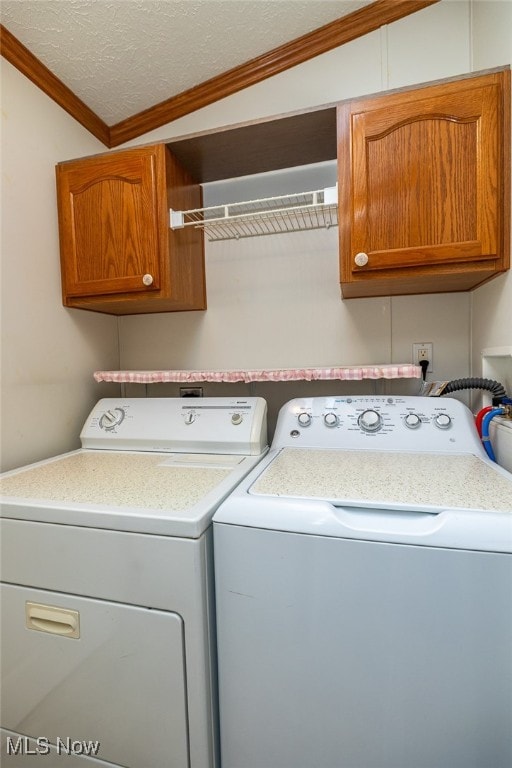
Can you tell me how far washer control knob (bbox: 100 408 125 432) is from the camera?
4.92ft

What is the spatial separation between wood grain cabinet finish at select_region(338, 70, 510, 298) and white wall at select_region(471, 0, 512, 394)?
3.6 inches

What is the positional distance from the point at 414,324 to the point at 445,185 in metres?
0.56

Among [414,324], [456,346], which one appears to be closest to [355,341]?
[414,324]

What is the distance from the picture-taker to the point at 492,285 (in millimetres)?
1264

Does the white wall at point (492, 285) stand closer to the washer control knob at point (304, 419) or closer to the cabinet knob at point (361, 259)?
the cabinet knob at point (361, 259)

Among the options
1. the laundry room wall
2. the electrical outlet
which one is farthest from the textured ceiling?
the electrical outlet

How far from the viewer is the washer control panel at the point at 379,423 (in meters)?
1.19

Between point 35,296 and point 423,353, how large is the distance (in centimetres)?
156

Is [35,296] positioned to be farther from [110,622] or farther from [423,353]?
[423,353]

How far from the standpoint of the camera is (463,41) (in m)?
1.37

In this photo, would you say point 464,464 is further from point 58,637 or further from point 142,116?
point 142,116

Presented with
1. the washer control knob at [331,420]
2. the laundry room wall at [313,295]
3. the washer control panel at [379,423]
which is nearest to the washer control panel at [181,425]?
the washer control panel at [379,423]

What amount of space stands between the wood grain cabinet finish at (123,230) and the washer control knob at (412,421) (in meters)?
0.97

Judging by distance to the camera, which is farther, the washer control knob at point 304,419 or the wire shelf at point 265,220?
the wire shelf at point 265,220
